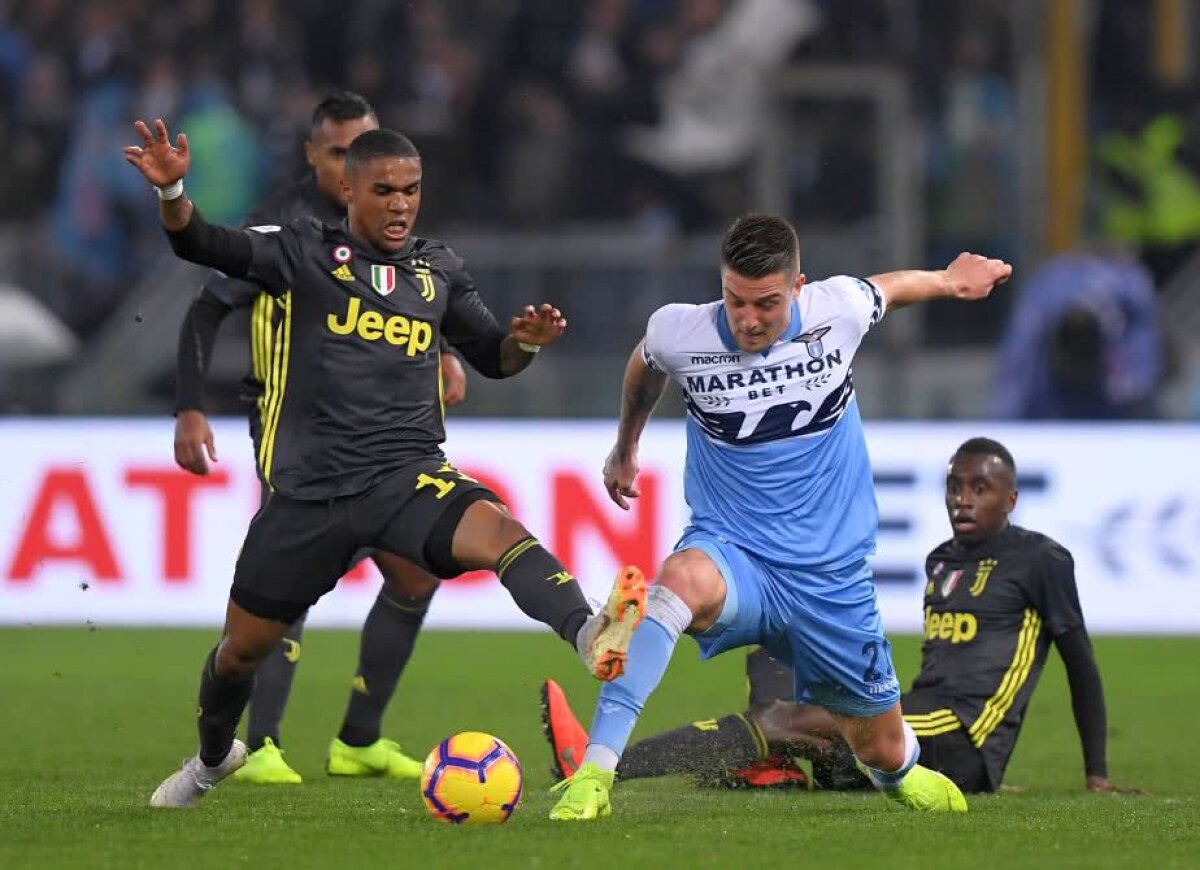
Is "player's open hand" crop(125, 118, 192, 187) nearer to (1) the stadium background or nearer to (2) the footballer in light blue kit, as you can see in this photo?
(2) the footballer in light blue kit

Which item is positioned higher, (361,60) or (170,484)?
(361,60)

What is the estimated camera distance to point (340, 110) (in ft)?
26.4

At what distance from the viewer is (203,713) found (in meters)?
6.64

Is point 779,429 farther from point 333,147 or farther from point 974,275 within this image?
point 333,147

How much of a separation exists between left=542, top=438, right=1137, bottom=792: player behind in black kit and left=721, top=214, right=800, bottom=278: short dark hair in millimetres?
1812

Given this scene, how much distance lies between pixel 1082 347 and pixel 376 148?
9831mm

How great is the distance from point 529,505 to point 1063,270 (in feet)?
14.8

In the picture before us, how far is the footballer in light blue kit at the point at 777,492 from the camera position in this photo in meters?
6.17

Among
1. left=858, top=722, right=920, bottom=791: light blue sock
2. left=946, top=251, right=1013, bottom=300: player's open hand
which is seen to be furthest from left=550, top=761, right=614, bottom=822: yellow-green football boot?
left=946, top=251, right=1013, bottom=300: player's open hand

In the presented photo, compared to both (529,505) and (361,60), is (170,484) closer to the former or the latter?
(529,505)

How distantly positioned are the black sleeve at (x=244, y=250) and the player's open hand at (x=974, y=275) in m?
1.94

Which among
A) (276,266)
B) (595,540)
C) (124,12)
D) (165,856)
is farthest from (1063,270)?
(165,856)

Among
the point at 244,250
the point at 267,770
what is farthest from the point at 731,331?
the point at 267,770

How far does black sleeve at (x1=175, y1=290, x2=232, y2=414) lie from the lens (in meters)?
7.81
